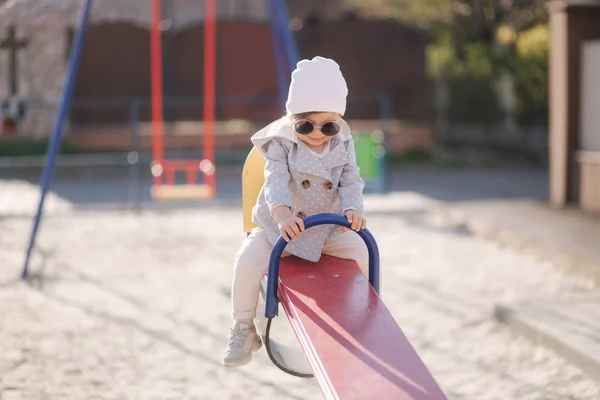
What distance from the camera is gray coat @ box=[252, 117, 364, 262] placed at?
379cm

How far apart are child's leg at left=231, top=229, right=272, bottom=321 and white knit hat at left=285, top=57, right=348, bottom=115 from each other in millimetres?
566

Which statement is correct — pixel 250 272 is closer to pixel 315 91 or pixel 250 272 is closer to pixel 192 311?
pixel 315 91

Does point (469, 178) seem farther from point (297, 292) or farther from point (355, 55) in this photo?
point (297, 292)

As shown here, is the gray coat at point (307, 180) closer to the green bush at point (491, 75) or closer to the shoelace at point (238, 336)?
the shoelace at point (238, 336)

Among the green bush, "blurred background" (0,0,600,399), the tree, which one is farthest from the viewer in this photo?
the green bush

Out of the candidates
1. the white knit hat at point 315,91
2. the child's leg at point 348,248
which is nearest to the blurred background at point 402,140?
the child's leg at point 348,248

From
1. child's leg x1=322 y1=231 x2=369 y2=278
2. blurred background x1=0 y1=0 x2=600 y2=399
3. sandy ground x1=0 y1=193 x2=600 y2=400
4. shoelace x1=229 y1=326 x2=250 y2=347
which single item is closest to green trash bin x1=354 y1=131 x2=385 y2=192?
blurred background x1=0 y1=0 x2=600 y2=399

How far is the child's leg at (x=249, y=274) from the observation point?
382 centimetres

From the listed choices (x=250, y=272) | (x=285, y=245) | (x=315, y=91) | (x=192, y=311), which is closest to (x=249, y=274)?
(x=250, y=272)

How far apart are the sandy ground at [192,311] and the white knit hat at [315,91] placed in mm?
1450

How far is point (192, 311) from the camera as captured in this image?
622 cm

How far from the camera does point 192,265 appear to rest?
790cm

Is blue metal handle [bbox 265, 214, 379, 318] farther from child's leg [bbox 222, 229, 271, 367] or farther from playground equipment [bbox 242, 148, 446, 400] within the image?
child's leg [bbox 222, 229, 271, 367]

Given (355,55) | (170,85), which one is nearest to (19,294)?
(170,85)
